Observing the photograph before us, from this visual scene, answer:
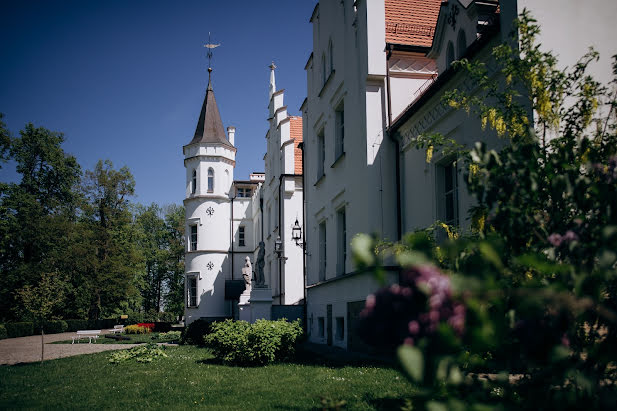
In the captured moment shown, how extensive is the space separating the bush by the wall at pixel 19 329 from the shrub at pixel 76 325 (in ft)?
13.7

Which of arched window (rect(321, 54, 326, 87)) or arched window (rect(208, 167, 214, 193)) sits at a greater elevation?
arched window (rect(321, 54, 326, 87))

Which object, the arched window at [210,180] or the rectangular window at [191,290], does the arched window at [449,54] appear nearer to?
the arched window at [210,180]

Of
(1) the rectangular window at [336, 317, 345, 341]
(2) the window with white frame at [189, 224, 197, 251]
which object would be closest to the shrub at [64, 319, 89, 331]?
(2) the window with white frame at [189, 224, 197, 251]

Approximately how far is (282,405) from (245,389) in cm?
195

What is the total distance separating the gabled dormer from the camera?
10.8 meters

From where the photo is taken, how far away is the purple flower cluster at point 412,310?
1.85m

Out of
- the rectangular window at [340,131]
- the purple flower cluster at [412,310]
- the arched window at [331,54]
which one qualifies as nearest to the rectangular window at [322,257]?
the rectangular window at [340,131]

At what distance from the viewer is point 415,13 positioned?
16.4m

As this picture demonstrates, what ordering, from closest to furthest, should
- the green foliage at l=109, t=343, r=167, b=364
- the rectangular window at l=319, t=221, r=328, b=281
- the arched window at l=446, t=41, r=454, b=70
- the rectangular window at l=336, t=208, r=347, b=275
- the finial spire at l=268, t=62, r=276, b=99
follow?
the arched window at l=446, t=41, r=454, b=70 → the green foliage at l=109, t=343, r=167, b=364 → the rectangular window at l=336, t=208, r=347, b=275 → the rectangular window at l=319, t=221, r=328, b=281 → the finial spire at l=268, t=62, r=276, b=99

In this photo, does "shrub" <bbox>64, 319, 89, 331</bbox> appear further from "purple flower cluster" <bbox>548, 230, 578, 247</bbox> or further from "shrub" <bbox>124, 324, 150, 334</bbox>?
"purple flower cluster" <bbox>548, 230, 578, 247</bbox>

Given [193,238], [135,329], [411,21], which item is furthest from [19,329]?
[411,21]

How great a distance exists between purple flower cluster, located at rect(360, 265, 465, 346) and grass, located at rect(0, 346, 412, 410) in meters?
4.31

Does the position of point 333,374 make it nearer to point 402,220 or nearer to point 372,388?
point 372,388

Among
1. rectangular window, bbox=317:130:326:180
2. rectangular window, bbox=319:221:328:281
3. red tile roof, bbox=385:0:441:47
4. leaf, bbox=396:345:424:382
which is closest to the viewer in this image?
leaf, bbox=396:345:424:382
